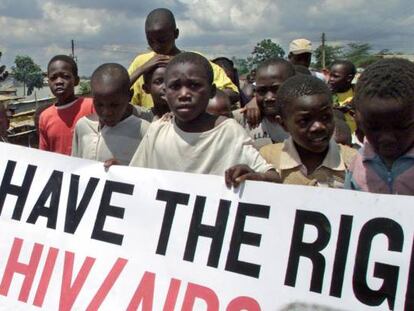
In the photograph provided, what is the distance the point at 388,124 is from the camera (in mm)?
2322

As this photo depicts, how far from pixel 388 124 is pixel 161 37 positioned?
2650mm

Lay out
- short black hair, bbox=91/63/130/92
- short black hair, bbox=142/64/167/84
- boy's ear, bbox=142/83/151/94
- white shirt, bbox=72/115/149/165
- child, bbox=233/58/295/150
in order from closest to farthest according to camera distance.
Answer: white shirt, bbox=72/115/149/165 < short black hair, bbox=91/63/130/92 < child, bbox=233/58/295/150 < short black hair, bbox=142/64/167/84 < boy's ear, bbox=142/83/151/94

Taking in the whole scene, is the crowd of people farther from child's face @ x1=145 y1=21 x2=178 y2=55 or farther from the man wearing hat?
the man wearing hat

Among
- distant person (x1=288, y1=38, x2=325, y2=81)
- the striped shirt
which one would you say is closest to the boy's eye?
the striped shirt

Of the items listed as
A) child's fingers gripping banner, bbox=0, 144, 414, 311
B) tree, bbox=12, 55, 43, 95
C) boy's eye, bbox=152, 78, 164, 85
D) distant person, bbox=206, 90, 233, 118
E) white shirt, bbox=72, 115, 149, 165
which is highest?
boy's eye, bbox=152, 78, 164, 85

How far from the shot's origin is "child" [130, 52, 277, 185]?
2.95m

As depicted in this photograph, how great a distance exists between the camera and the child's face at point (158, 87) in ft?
13.6

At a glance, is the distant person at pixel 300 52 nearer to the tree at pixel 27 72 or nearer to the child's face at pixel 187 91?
the child's face at pixel 187 91

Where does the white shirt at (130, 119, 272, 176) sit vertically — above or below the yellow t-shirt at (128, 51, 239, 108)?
below

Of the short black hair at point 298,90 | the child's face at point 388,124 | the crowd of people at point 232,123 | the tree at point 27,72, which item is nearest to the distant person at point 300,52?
the crowd of people at point 232,123

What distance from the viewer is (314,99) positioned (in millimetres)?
3059

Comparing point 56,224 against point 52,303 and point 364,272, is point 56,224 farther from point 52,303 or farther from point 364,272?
point 364,272

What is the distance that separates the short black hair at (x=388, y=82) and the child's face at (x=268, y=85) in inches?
58.2

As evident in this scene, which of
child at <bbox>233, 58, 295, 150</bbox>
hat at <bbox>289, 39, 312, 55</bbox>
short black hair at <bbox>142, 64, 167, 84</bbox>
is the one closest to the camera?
child at <bbox>233, 58, 295, 150</bbox>
